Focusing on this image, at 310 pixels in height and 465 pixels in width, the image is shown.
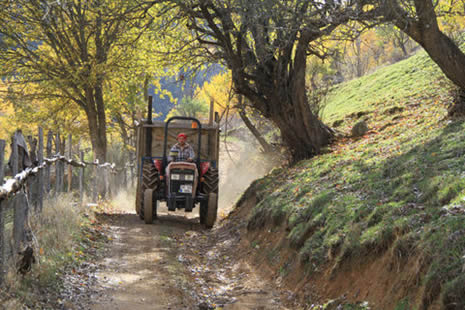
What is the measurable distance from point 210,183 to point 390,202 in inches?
253

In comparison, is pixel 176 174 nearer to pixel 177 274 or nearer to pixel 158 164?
pixel 158 164

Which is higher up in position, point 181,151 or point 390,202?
point 181,151

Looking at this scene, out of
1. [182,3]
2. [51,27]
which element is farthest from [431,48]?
[51,27]

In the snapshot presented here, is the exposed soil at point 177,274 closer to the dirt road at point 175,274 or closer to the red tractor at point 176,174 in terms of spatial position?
the dirt road at point 175,274

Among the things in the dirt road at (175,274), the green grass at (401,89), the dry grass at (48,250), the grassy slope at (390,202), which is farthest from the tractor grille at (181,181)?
the green grass at (401,89)

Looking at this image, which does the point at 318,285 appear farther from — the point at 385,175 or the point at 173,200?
the point at 173,200

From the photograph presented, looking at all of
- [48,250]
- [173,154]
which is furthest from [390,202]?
[173,154]

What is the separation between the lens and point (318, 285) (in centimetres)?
623

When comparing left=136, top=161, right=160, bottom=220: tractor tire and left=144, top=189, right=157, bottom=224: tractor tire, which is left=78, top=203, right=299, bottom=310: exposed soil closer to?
left=144, top=189, right=157, bottom=224: tractor tire

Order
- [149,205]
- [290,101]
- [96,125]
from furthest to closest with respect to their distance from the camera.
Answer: [96,125], [290,101], [149,205]

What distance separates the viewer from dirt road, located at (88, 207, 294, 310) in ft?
21.0

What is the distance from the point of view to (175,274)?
762 cm

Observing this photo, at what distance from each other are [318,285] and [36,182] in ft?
14.9

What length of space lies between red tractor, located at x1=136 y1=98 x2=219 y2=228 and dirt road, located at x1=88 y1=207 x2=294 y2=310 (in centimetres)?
71
